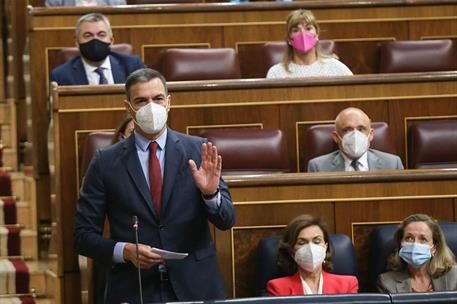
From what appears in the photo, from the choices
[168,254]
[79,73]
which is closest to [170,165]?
[168,254]

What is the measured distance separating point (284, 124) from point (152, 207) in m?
1.09

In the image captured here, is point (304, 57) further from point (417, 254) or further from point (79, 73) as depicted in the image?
point (417, 254)

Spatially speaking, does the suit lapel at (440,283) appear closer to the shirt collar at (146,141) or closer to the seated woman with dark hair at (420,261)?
the seated woman with dark hair at (420,261)

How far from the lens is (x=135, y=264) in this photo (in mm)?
2256

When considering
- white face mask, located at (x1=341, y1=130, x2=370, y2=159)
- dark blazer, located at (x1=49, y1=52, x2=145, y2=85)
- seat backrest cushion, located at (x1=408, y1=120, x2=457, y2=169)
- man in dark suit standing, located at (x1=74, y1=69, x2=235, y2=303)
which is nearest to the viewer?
man in dark suit standing, located at (x1=74, y1=69, x2=235, y2=303)

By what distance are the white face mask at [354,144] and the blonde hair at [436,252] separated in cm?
48

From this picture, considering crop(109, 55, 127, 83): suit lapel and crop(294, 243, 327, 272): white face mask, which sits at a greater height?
crop(109, 55, 127, 83): suit lapel

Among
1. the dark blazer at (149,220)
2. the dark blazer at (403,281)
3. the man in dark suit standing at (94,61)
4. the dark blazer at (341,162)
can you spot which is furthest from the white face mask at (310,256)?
the man in dark suit standing at (94,61)

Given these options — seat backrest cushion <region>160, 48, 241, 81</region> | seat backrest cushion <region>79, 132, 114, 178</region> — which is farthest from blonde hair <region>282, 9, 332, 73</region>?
seat backrest cushion <region>79, 132, 114, 178</region>

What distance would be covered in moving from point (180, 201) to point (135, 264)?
0.16 m

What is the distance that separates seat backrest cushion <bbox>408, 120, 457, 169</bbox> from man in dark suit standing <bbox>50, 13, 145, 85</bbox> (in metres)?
0.87

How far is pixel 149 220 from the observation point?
2342 mm

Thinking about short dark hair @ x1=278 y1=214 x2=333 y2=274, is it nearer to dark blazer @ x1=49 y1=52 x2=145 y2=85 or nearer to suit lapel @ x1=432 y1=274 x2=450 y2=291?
suit lapel @ x1=432 y1=274 x2=450 y2=291

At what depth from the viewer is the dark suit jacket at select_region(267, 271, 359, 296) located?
260cm
